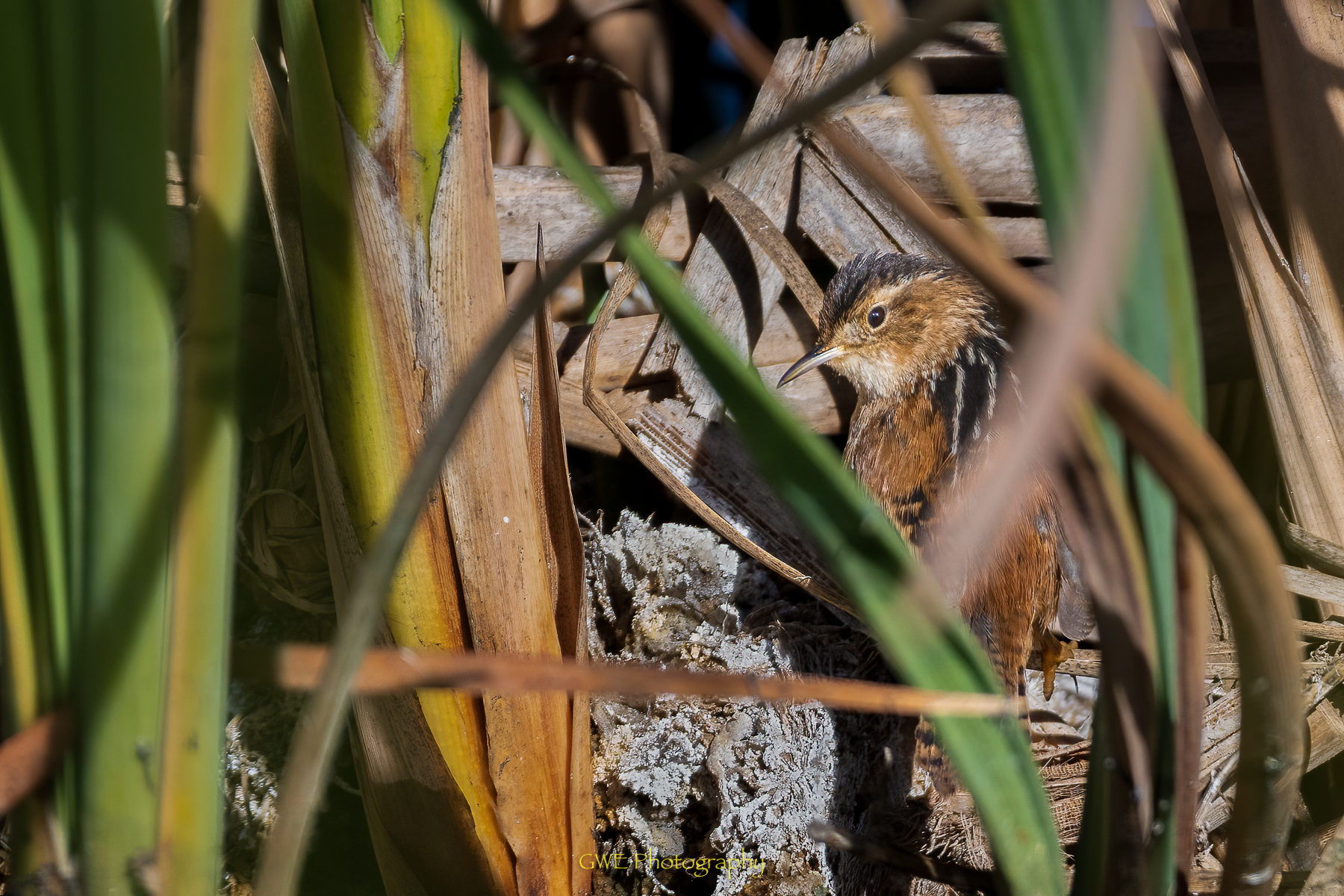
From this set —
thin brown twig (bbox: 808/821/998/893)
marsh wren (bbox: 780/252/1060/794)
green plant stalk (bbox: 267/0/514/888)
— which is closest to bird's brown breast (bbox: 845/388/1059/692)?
marsh wren (bbox: 780/252/1060/794)

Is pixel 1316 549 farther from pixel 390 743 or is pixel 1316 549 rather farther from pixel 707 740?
pixel 390 743

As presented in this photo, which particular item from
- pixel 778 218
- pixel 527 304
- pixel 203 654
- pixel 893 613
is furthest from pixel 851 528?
pixel 778 218

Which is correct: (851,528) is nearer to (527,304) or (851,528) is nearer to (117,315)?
(527,304)

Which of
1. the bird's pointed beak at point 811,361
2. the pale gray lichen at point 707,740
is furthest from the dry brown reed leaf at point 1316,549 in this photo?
the bird's pointed beak at point 811,361

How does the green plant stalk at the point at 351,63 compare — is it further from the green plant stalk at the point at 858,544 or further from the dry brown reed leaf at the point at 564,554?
the green plant stalk at the point at 858,544

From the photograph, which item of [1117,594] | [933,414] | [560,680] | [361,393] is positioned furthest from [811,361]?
[560,680]

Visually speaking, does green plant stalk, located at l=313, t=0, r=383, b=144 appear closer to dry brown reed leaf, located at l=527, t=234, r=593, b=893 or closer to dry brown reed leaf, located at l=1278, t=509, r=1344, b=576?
dry brown reed leaf, located at l=527, t=234, r=593, b=893
